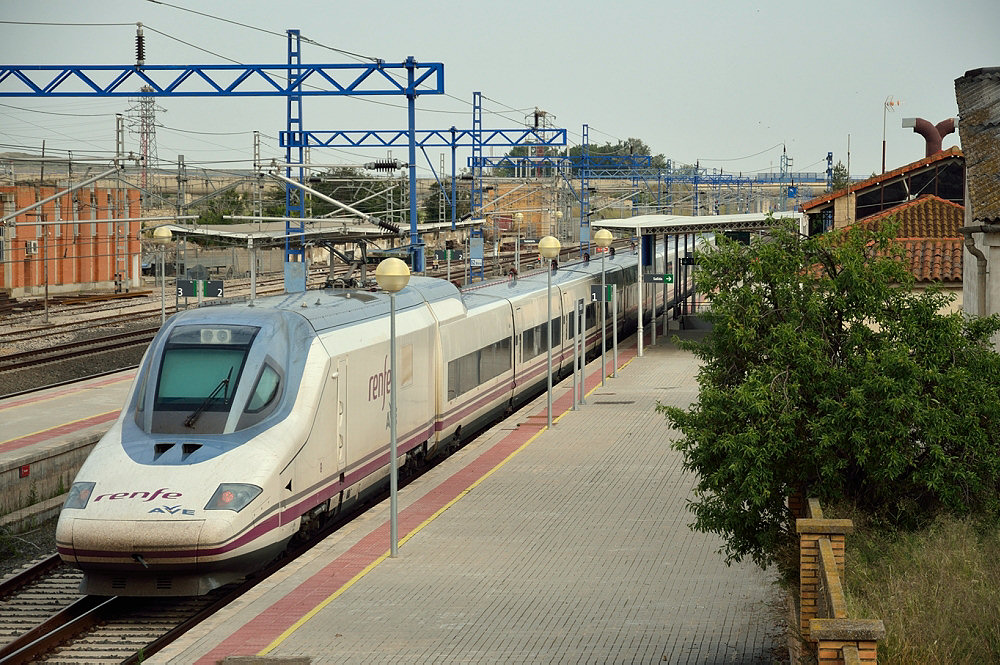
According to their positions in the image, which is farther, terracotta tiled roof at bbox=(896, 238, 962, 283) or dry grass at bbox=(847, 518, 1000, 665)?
terracotta tiled roof at bbox=(896, 238, 962, 283)

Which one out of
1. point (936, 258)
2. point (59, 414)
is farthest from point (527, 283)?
point (59, 414)

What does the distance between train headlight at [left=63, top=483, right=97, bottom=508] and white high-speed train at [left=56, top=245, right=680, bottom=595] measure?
0.01 meters

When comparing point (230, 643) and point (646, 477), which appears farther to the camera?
point (646, 477)

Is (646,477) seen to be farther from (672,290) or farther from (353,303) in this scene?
(672,290)

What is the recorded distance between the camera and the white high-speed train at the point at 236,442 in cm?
1146

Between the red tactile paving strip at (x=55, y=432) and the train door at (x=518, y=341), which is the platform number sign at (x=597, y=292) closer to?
the train door at (x=518, y=341)

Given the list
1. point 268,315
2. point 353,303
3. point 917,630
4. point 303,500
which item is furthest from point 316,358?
point 917,630

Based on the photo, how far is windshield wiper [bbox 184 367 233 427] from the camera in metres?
12.5

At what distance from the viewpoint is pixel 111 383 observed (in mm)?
27594

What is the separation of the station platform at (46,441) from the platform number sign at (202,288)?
2.63 m

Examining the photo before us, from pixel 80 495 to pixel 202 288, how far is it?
12223 millimetres

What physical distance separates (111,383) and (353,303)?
13.3 m

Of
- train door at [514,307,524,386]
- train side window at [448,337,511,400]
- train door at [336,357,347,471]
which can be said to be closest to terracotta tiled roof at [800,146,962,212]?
train door at [514,307,524,386]

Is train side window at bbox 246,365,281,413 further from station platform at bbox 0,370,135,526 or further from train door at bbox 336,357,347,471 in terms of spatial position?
station platform at bbox 0,370,135,526
